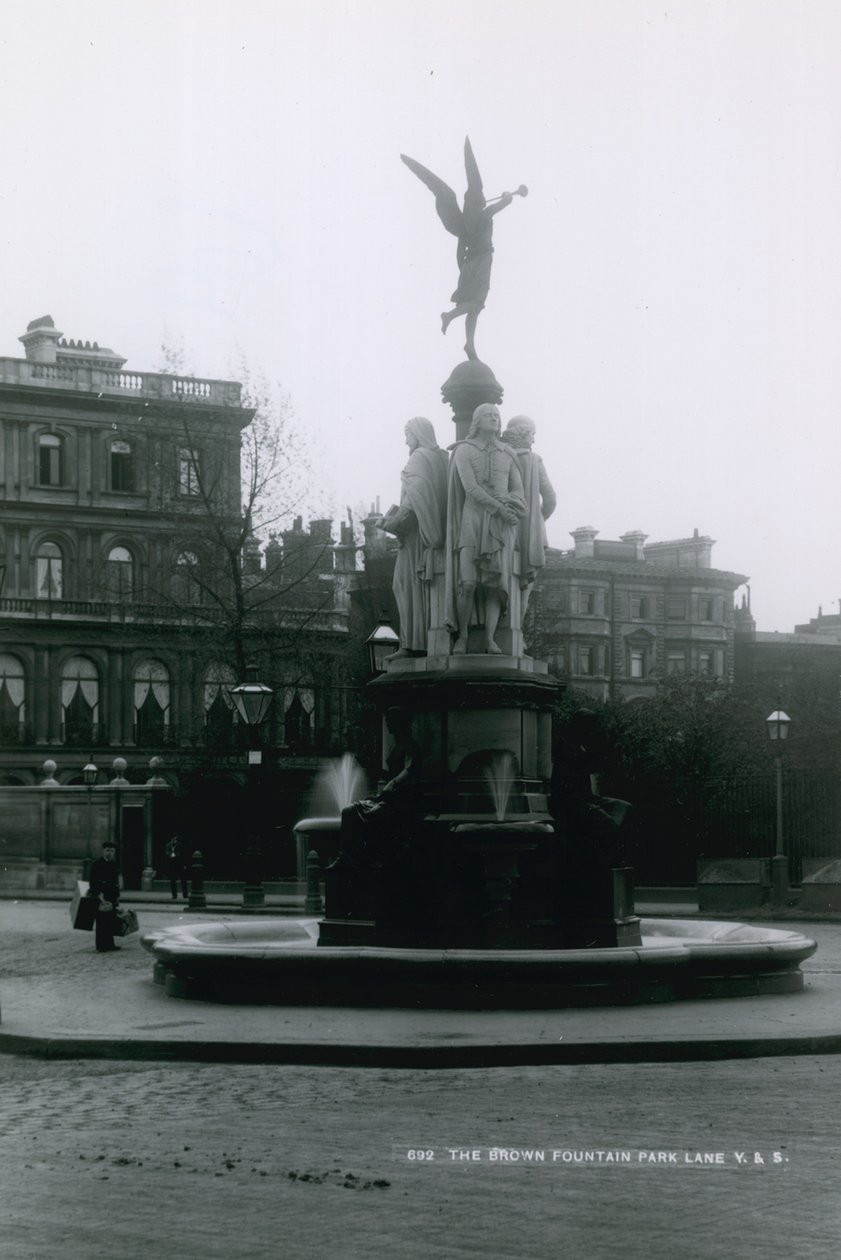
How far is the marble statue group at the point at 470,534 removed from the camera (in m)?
16.4

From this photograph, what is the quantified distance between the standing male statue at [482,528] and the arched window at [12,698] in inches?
2096

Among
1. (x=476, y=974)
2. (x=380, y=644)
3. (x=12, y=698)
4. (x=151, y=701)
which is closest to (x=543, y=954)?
(x=476, y=974)

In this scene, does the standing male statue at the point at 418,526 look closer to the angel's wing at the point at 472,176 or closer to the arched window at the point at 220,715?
the angel's wing at the point at 472,176

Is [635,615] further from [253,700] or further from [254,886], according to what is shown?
[253,700]

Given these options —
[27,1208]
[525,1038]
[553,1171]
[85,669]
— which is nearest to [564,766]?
[525,1038]

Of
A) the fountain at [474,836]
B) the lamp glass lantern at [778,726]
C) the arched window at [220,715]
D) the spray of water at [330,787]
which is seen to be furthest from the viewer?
the arched window at [220,715]

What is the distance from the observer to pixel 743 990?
1466 centimetres

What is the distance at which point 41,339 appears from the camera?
73438mm

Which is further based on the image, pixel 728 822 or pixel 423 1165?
pixel 728 822

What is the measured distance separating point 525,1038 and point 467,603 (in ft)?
17.4

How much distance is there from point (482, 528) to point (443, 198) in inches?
156

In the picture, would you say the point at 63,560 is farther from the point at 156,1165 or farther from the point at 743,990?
the point at 156,1165

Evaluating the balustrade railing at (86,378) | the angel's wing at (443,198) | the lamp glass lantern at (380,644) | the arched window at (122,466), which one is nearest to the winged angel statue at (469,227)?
the angel's wing at (443,198)

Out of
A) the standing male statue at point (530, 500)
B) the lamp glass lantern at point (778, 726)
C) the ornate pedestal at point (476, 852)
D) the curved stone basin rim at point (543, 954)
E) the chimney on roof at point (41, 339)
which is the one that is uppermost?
the chimney on roof at point (41, 339)
